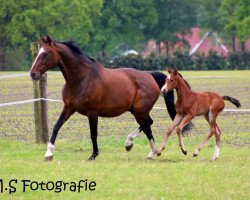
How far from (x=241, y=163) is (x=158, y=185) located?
9.73 feet

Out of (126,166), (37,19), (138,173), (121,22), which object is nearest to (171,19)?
(121,22)

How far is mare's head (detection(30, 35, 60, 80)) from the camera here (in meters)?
13.3

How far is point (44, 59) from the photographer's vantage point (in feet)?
44.0

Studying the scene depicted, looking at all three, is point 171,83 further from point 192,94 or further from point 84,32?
point 84,32

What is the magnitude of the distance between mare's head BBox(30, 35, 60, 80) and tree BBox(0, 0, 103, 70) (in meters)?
63.7

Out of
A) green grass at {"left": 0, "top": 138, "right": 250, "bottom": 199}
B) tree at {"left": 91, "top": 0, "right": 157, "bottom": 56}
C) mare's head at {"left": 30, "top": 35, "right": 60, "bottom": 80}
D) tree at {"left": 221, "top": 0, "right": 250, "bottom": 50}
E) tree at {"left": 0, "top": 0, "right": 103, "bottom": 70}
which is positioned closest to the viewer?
green grass at {"left": 0, "top": 138, "right": 250, "bottom": 199}

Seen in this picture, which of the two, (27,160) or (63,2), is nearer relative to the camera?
(27,160)

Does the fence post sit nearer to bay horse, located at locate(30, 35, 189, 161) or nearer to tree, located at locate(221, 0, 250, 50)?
bay horse, located at locate(30, 35, 189, 161)

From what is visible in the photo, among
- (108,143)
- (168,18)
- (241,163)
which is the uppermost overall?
(241,163)

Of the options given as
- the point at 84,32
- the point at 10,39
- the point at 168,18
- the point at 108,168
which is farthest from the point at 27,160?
the point at 168,18

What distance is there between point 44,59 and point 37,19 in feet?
215

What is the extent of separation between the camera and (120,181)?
1094cm

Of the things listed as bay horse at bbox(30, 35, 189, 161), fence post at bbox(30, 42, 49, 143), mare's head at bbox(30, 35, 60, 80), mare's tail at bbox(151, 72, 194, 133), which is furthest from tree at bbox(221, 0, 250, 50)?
mare's head at bbox(30, 35, 60, 80)

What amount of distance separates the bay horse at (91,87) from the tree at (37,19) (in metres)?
63.0
